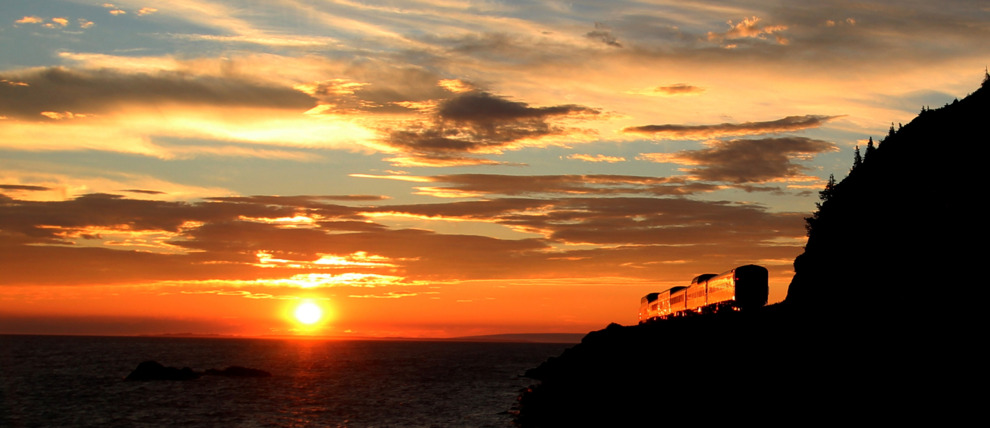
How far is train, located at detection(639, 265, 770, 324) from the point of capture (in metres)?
65.1

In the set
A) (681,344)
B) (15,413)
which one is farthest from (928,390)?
(15,413)

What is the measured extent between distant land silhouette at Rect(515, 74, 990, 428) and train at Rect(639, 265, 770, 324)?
7.84ft

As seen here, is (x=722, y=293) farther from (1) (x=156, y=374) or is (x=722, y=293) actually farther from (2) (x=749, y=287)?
(1) (x=156, y=374)

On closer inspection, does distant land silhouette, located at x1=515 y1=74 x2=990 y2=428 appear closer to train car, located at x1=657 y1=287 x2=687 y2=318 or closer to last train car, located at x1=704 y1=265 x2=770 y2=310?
last train car, located at x1=704 y1=265 x2=770 y2=310

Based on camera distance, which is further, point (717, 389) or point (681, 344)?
A: point (681, 344)

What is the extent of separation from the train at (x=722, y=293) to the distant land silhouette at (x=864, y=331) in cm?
239

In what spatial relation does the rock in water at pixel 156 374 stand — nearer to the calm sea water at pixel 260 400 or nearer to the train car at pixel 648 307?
the calm sea water at pixel 260 400

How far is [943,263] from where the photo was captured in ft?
139

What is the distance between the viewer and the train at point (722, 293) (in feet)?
214

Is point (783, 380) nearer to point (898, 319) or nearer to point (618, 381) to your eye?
point (898, 319)

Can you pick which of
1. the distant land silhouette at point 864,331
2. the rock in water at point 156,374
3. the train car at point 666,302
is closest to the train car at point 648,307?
the train car at point 666,302

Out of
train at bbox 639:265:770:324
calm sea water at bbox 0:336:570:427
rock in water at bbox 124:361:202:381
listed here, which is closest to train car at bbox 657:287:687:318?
train at bbox 639:265:770:324

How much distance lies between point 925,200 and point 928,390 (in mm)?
16364

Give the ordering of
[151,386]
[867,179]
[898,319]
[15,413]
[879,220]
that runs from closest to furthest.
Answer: [898,319]
[879,220]
[867,179]
[15,413]
[151,386]
